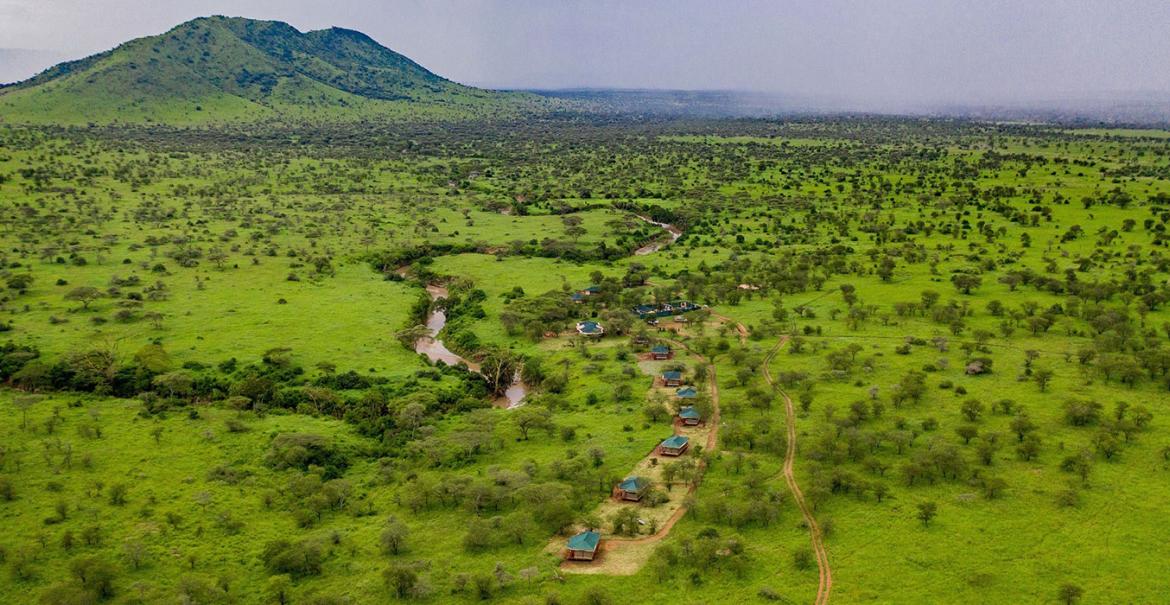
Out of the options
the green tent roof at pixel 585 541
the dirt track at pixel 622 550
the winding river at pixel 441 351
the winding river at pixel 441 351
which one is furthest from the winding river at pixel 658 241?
the green tent roof at pixel 585 541

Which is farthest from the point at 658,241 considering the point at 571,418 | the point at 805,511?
the point at 805,511

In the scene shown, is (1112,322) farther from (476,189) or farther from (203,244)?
(476,189)

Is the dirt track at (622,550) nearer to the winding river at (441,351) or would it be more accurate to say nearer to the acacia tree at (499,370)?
the winding river at (441,351)

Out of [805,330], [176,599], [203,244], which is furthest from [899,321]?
[203,244]

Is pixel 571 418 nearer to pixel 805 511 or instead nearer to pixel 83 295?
pixel 805 511

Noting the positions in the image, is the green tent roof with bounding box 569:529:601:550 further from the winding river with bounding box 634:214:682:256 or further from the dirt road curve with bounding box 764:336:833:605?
the winding river with bounding box 634:214:682:256

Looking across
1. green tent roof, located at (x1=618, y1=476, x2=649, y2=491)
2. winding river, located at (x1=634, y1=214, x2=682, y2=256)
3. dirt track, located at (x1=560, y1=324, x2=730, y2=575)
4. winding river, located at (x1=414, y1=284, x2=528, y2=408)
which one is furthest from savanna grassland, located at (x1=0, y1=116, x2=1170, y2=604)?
winding river, located at (x1=634, y1=214, x2=682, y2=256)
